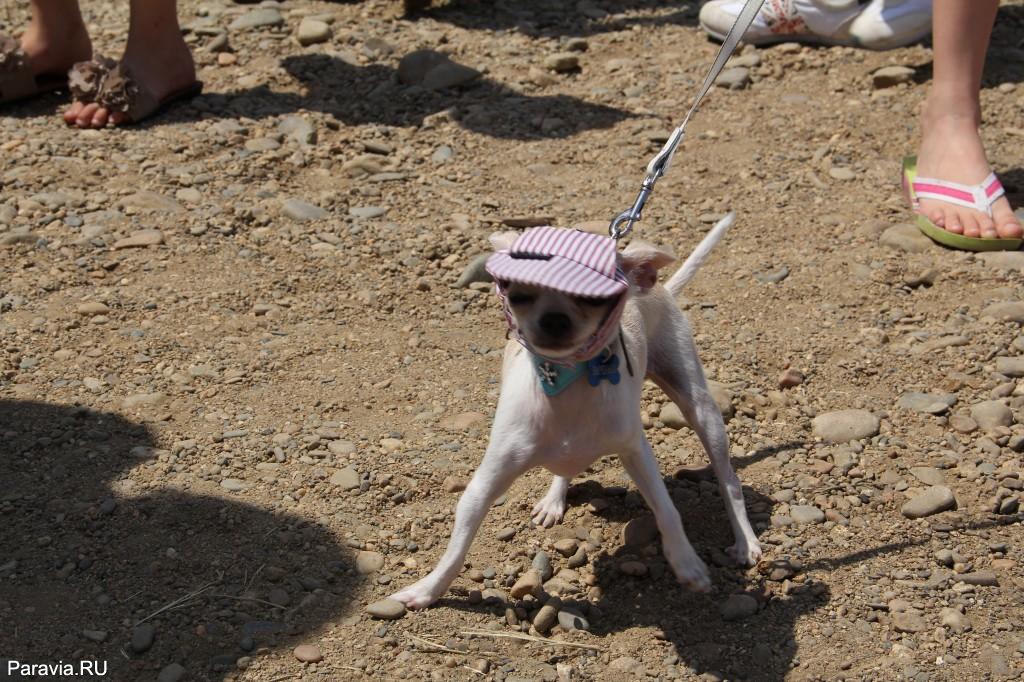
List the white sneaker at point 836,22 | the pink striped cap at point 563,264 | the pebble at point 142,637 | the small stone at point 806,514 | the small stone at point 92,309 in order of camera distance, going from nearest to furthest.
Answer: the pink striped cap at point 563,264, the pebble at point 142,637, the small stone at point 806,514, the small stone at point 92,309, the white sneaker at point 836,22

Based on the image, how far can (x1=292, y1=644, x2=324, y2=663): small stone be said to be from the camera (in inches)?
124

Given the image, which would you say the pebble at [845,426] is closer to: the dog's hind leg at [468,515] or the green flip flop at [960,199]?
the green flip flop at [960,199]

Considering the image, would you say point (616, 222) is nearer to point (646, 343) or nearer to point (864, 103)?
point (646, 343)

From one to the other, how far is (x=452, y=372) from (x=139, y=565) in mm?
1463

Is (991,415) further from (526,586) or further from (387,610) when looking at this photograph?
(387,610)

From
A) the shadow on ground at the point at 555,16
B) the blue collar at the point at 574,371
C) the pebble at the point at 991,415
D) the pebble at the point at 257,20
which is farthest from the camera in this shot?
the shadow on ground at the point at 555,16

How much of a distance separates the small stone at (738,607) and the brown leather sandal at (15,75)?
15.8 ft

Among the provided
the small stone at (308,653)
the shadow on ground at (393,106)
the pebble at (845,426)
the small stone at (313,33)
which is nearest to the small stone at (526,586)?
the small stone at (308,653)

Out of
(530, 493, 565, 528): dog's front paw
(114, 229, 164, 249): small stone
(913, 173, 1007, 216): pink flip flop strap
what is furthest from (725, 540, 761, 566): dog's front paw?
(114, 229, 164, 249): small stone

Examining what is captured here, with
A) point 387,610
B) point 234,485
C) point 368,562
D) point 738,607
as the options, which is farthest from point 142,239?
point 738,607

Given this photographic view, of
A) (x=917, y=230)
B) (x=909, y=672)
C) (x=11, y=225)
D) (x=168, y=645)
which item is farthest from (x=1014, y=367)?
(x=11, y=225)

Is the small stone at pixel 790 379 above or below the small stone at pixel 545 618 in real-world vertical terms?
above

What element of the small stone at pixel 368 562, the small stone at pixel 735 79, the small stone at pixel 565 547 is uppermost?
the small stone at pixel 735 79

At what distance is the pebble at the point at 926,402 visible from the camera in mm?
4223
